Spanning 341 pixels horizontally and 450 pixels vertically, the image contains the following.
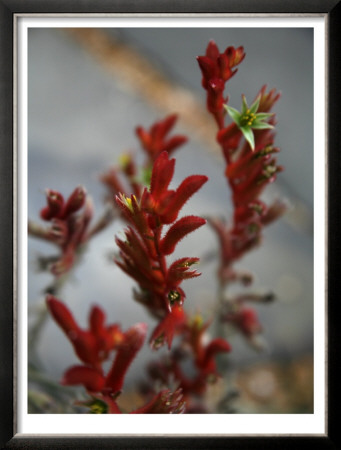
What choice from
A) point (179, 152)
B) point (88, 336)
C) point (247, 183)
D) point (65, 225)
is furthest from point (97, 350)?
point (179, 152)

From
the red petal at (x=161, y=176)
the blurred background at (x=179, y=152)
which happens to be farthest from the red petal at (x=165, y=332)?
the blurred background at (x=179, y=152)

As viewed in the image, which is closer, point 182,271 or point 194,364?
point 182,271

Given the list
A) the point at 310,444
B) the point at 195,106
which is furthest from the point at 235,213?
the point at 195,106

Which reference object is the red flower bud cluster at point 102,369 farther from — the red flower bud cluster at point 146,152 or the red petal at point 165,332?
the red flower bud cluster at point 146,152

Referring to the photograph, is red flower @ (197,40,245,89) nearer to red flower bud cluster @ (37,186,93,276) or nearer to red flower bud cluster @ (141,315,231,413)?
red flower bud cluster @ (37,186,93,276)

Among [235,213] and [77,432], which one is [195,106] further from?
[77,432]

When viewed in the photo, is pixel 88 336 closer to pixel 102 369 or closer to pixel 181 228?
pixel 102 369
